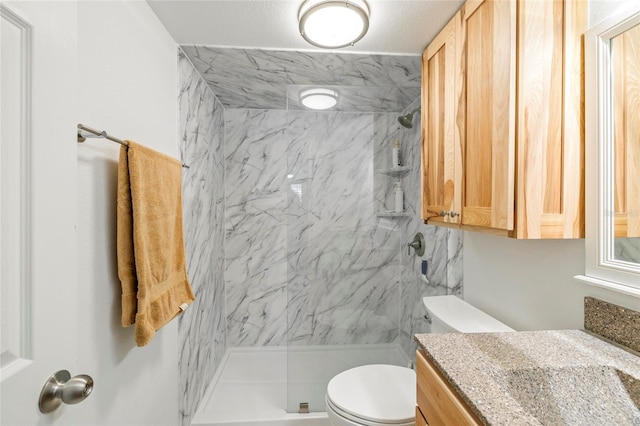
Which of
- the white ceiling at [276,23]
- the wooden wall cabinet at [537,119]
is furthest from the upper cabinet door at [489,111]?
the white ceiling at [276,23]

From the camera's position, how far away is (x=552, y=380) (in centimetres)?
73

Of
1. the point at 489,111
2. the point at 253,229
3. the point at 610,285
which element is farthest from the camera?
the point at 253,229

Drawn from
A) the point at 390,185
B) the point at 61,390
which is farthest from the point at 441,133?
the point at 61,390

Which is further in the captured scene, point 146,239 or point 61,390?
point 146,239

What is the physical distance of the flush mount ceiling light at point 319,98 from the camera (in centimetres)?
198

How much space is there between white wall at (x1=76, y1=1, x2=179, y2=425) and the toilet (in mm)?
849

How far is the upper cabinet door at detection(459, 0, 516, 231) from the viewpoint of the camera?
0.98 metres

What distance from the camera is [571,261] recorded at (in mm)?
1031

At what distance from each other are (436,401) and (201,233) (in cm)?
177

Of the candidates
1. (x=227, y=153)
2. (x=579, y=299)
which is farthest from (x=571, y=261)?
(x=227, y=153)

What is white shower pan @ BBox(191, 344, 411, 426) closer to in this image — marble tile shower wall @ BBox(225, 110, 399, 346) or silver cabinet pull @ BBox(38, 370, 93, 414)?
marble tile shower wall @ BBox(225, 110, 399, 346)

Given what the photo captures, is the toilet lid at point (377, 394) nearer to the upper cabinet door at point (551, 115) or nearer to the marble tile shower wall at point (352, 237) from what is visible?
the marble tile shower wall at point (352, 237)

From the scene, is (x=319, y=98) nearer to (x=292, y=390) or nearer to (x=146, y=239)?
(x=146, y=239)

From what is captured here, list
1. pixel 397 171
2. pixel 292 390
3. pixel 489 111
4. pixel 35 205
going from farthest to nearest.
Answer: pixel 397 171 → pixel 292 390 → pixel 489 111 → pixel 35 205
